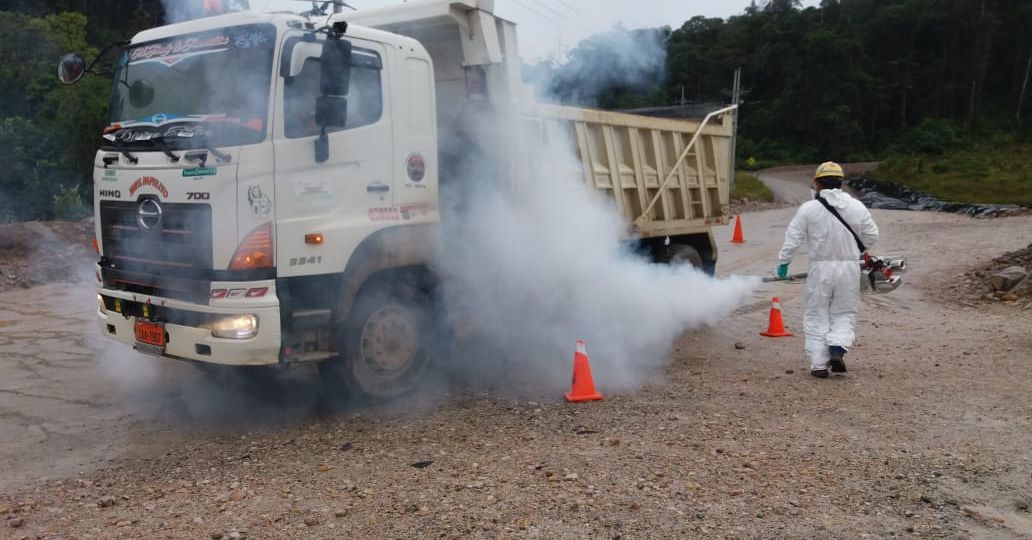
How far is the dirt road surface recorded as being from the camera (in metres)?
3.73

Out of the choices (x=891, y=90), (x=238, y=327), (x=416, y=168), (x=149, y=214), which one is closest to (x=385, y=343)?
(x=238, y=327)

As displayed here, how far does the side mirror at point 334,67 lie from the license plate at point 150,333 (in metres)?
1.83

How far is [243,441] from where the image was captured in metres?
5.01

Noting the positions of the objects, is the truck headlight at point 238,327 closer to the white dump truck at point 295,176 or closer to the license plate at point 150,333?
the white dump truck at point 295,176

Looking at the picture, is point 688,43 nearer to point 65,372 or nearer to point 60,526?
point 65,372

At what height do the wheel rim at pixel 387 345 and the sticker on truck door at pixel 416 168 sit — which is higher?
the sticker on truck door at pixel 416 168

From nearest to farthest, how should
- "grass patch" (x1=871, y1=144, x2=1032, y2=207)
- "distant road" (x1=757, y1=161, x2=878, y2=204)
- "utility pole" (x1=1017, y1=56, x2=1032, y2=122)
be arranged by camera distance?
"grass patch" (x1=871, y1=144, x2=1032, y2=207) < "distant road" (x1=757, y1=161, x2=878, y2=204) < "utility pole" (x1=1017, y1=56, x2=1032, y2=122)

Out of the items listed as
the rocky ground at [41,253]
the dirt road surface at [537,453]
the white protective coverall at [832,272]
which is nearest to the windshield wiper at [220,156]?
the dirt road surface at [537,453]

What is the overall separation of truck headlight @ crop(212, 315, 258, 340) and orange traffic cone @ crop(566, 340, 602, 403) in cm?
225

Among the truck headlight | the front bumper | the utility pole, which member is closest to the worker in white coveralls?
the front bumper

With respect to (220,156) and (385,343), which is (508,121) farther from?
(220,156)

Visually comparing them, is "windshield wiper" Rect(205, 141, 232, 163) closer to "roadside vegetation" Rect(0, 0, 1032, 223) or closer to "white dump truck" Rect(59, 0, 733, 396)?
"white dump truck" Rect(59, 0, 733, 396)

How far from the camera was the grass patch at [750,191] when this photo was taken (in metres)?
31.8

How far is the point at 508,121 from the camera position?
6.27m
